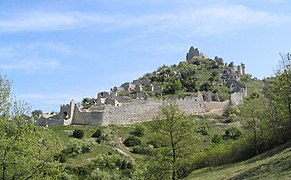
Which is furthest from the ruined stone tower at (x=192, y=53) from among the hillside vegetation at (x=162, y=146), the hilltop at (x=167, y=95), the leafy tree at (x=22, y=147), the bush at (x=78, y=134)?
the leafy tree at (x=22, y=147)

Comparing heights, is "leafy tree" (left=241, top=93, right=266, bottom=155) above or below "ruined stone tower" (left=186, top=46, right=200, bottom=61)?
below

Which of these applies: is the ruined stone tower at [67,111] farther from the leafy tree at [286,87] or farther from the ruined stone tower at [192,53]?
the ruined stone tower at [192,53]

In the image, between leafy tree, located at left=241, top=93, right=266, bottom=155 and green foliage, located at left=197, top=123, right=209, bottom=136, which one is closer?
leafy tree, located at left=241, top=93, right=266, bottom=155

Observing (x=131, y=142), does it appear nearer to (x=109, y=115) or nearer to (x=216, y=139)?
(x=109, y=115)

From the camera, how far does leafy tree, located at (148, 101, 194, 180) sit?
128 ft

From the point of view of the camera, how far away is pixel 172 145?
39406mm

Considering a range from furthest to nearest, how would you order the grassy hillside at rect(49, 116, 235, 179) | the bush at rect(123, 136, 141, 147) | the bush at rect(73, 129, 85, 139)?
1. the bush at rect(123, 136, 141, 147)
2. the bush at rect(73, 129, 85, 139)
3. the grassy hillside at rect(49, 116, 235, 179)

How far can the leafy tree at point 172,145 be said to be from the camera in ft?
128

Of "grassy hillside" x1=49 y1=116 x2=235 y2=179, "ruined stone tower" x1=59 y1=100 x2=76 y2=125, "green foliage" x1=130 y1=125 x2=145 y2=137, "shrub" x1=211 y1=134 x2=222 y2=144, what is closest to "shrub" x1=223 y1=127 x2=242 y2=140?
"grassy hillside" x1=49 y1=116 x2=235 y2=179

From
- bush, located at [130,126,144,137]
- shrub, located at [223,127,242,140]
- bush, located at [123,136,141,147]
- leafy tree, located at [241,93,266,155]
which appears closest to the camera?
leafy tree, located at [241,93,266,155]

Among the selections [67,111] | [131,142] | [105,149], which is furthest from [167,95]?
[105,149]

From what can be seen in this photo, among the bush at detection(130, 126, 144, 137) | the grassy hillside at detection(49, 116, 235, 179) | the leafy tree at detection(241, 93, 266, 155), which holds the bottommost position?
the grassy hillside at detection(49, 116, 235, 179)

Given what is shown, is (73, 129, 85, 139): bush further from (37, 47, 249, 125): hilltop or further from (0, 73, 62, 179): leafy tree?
(0, 73, 62, 179): leafy tree

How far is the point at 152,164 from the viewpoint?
39.7 meters
